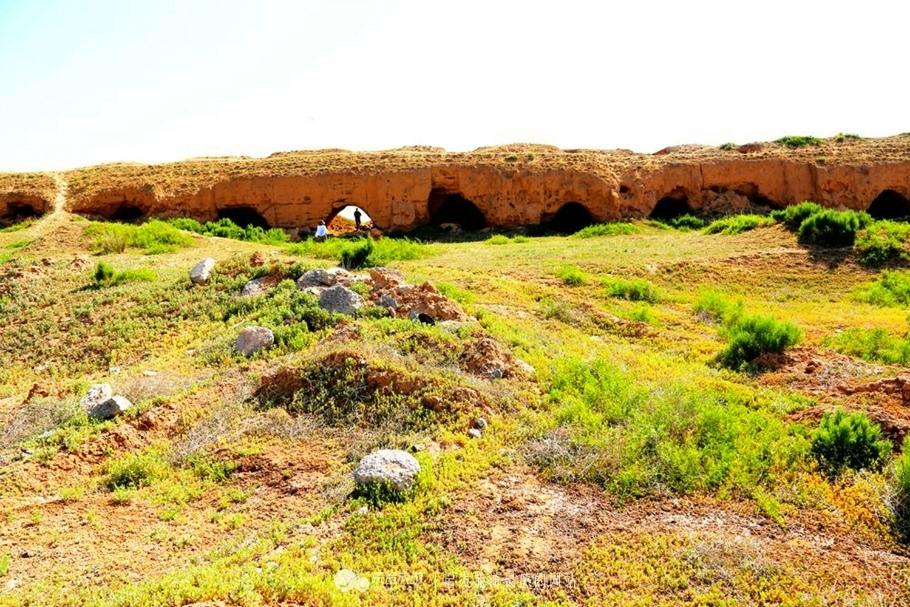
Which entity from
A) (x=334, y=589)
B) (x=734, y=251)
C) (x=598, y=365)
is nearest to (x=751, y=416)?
(x=598, y=365)

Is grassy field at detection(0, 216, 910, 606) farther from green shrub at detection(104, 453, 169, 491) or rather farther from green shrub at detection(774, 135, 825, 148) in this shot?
green shrub at detection(774, 135, 825, 148)

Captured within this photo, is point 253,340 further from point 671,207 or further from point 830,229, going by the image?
point 671,207

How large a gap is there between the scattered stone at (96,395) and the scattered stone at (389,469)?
11.1 ft

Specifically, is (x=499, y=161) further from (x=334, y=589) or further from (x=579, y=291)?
(x=334, y=589)

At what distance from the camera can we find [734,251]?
1530 cm

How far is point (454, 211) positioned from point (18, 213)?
13.5m

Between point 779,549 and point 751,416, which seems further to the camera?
point 751,416

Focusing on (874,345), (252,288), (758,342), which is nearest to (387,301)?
(252,288)

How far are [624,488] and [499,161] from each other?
56.3 ft

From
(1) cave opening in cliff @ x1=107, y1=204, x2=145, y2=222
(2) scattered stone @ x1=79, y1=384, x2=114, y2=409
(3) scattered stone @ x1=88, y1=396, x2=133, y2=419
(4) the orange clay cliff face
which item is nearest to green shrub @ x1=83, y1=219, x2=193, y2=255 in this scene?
(1) cave opening in cliff @ x1=107, y1=204, x2=145, y2=222

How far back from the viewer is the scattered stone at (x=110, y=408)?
21.7ft

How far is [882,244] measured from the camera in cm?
1484

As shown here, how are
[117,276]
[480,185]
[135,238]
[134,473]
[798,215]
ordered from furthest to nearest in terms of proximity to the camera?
[480,185] → [798,215] → [135,238] → [117,276] → [134,473]

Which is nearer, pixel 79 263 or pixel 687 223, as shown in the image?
pixel 79 263
